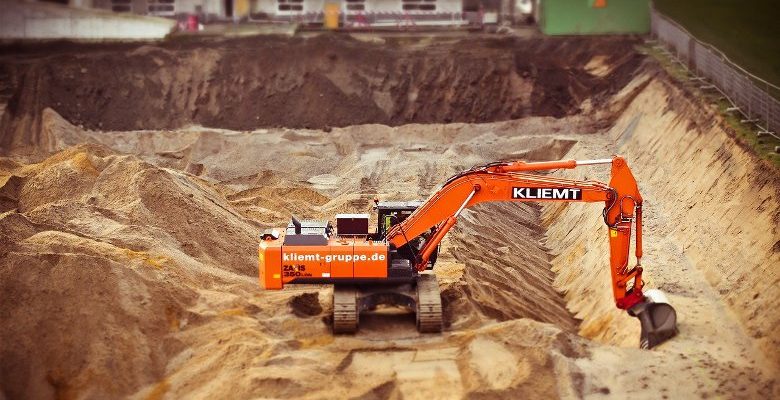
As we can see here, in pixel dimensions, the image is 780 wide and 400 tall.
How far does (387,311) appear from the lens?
2481 centimetres

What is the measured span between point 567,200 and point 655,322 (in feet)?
9.15

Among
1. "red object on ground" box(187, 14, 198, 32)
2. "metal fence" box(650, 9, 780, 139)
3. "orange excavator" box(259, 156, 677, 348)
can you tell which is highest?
"red object on ground" box(187, 14, 198, 32)

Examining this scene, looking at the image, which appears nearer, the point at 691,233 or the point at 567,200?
the point at 567,200

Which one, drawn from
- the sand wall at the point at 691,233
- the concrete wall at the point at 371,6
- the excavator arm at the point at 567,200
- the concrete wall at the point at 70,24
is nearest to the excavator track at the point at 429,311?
the excavator arm at the point at 567,200

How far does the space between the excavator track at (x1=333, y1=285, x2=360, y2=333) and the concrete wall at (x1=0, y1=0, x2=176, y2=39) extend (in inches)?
1295

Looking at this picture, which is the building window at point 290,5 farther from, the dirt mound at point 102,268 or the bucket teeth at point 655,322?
the bucket teeth at point 655,322

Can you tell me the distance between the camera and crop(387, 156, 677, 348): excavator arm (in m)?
22.8

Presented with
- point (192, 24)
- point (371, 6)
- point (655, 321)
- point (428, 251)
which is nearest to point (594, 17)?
point (371, 6)

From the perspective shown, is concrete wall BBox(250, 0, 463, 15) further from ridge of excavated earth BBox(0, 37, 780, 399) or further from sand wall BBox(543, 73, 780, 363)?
sand wall BBox(543, 73, 780, 363)

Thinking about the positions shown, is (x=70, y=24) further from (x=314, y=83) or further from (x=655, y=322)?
(x=655, y=322)

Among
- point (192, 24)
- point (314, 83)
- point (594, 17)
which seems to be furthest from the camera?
point (192, 24)

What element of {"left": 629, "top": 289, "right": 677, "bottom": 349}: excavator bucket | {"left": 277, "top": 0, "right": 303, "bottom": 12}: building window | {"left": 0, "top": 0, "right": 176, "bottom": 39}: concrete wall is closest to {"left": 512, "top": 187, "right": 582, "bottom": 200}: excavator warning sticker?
{"left": 629, "top": 289, "right": 677, "bottom": 349}: excavator bucket

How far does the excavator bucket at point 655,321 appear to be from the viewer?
75.0 ft

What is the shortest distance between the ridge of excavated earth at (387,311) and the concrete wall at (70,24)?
293 inches
